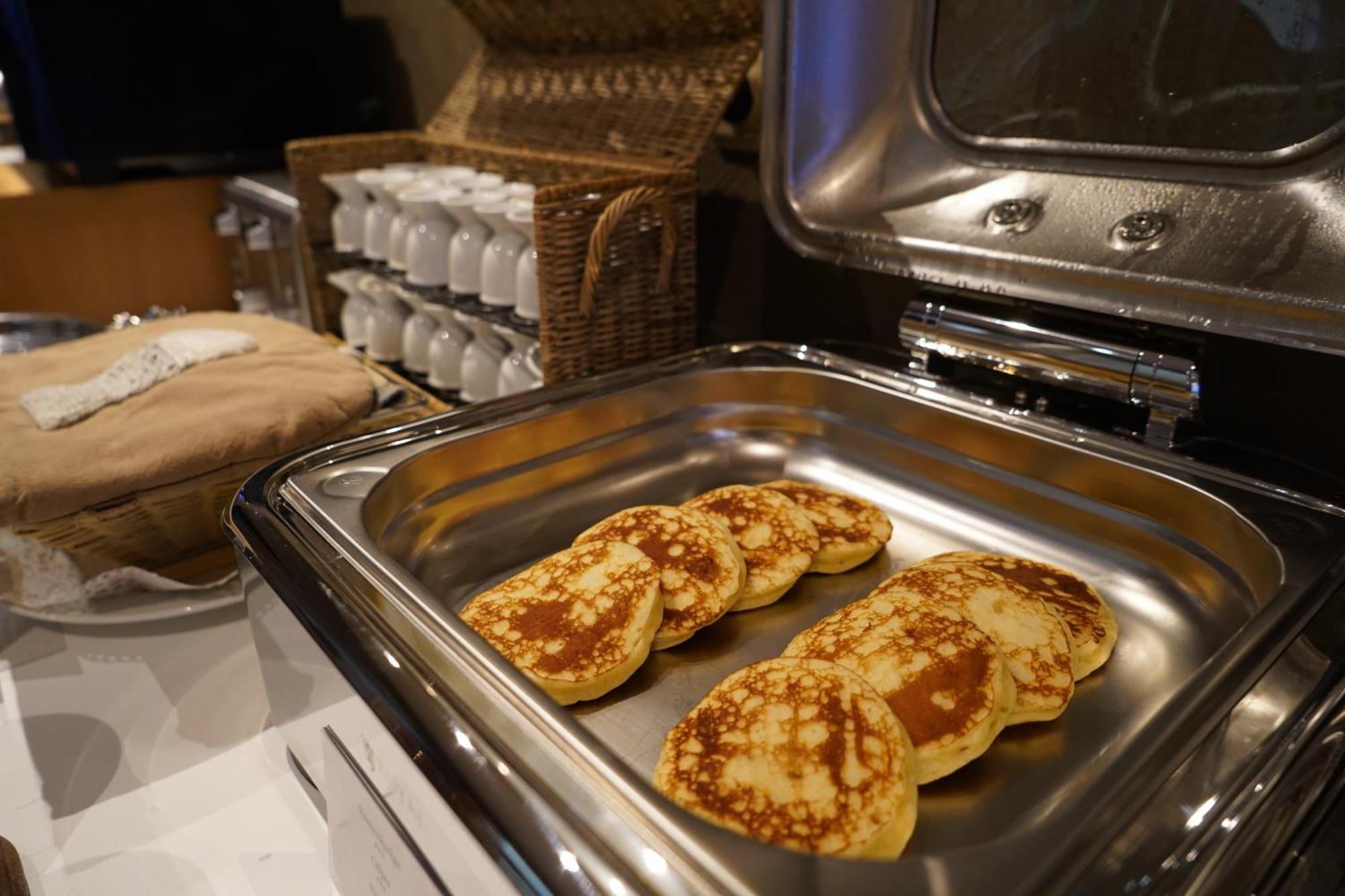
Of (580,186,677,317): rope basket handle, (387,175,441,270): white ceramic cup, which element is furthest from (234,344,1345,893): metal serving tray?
(387,175,441,270): white ceramic cup

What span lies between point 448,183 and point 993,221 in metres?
0.91

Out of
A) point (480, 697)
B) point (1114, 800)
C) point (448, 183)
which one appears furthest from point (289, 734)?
point (448, 183)

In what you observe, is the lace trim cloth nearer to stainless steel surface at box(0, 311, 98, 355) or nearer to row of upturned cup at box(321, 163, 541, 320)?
row of upturned cup at box(321, 163, 541, 320)

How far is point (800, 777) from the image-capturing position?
0.54 metres

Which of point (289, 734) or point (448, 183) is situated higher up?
point (448, 183)

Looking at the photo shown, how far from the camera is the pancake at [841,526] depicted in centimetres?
86

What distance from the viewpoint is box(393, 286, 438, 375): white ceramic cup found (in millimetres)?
1462

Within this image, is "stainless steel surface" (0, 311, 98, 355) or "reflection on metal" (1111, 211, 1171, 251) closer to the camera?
"reflection on metal" (1111, 211, 1171, 251)

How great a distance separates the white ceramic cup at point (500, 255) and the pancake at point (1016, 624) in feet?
2.36

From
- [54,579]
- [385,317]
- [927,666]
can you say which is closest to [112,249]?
[385,317]

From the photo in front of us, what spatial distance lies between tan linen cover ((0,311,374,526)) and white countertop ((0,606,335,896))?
8.0 inches

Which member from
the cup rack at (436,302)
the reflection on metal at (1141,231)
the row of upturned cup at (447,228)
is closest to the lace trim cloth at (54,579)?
the cup rack at (436,302)

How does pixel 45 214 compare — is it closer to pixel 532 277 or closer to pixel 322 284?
pixel 322 284

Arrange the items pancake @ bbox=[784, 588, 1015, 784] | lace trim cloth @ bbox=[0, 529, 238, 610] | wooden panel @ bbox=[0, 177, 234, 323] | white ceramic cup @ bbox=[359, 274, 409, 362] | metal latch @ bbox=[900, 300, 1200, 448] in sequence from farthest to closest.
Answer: wooden panel @ bbox=[0, 177, 234, 323], white ceramic cup @ bbox=[359, 274, 409, 362], lace trim cloth @ bbox=[0, 529, 238, 610], metal latch @ bbox=[900, 300, 1200, 448], pancake @ bbox=[784, 588, 1015, 784]
